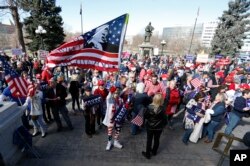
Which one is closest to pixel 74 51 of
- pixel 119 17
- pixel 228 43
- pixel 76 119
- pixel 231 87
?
pixel 119 17

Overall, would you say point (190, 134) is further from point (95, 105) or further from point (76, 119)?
point (76, 119)

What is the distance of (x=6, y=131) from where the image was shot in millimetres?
4031

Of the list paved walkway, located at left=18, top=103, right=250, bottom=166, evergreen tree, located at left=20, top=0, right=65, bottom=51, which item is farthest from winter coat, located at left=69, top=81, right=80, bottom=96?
evergreen tree, located at left=20, top=0, right=65, bottom=51

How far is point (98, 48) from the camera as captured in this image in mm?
5508

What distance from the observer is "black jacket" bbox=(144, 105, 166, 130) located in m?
4.40

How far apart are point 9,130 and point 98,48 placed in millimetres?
3068

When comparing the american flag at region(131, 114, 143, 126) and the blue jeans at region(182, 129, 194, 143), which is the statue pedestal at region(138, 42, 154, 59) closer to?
the blue jeans at region(182, 129, 194, 143)

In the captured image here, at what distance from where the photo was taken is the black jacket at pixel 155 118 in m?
4.40

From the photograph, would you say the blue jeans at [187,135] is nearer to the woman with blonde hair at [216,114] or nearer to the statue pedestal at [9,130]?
the woman with blonde hair at [216,114]

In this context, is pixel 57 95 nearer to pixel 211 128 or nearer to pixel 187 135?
pixel 187 135

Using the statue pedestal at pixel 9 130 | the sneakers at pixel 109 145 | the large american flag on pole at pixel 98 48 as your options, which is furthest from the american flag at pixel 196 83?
the statue pedestal at pixel 9 130

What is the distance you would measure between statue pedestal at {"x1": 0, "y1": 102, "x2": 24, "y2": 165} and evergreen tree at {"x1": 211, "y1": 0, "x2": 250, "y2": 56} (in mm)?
29072

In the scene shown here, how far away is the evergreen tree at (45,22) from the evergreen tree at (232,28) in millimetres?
22818

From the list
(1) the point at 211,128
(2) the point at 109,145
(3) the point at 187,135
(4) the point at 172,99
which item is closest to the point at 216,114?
(1) the point at 211,128
